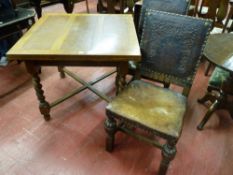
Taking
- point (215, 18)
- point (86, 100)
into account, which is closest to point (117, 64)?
point (86, 100)

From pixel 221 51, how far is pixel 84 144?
132 cm

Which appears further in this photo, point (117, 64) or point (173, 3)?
point (173, 3)

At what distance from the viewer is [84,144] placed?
1.60 meters

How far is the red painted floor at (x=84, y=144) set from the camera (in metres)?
1.44

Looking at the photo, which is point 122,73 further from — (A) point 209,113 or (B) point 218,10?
(B) point 218,10

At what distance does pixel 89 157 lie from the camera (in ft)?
4.95

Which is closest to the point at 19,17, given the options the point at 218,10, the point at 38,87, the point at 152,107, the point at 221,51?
the point at 38,87

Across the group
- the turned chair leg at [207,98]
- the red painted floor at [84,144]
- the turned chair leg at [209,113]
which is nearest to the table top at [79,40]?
the red painted floor at [84,144]

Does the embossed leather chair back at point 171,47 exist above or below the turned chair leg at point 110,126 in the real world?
above

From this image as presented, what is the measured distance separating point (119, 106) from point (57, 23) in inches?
35.5

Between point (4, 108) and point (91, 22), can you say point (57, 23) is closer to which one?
point (91, 22)

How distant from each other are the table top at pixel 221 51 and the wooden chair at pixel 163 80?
0.52 ft

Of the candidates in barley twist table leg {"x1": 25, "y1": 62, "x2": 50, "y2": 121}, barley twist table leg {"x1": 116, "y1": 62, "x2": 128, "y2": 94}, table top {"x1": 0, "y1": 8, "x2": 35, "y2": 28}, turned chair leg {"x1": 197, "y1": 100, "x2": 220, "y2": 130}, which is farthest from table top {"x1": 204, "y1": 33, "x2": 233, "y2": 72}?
table top {"x1": 0, "y1": 8, "x2": 35, "y2": 28}

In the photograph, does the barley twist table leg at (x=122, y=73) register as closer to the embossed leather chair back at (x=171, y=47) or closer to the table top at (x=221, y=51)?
the embossed leather chair back at (x=171, y=47)
